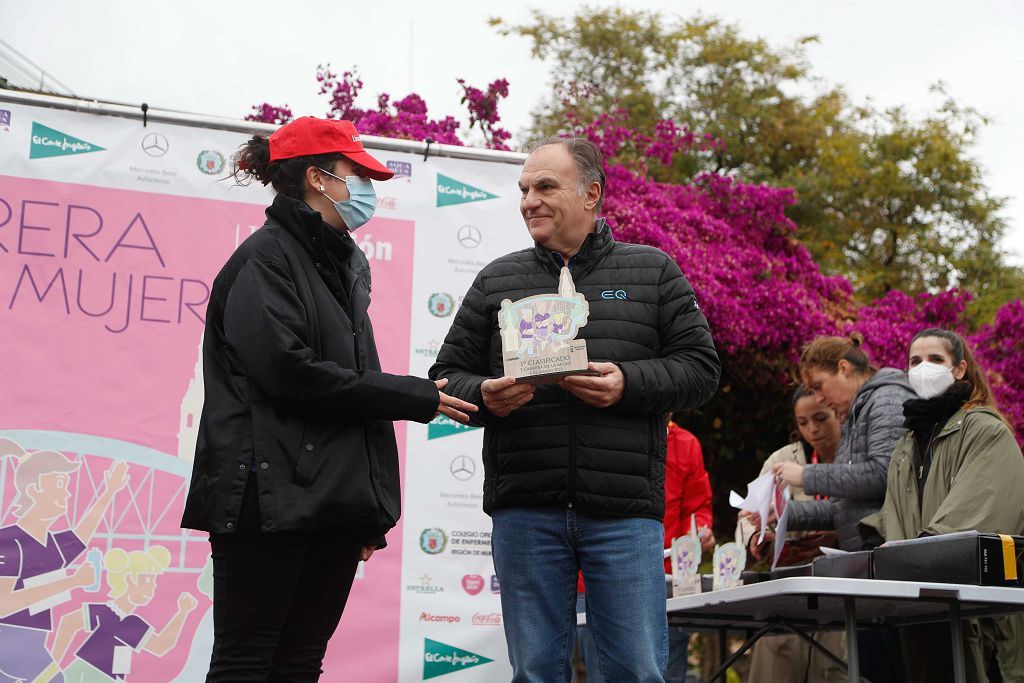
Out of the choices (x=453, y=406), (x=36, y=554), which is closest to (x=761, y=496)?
(x=453, y=406)

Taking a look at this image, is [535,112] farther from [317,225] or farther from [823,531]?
[317,225]

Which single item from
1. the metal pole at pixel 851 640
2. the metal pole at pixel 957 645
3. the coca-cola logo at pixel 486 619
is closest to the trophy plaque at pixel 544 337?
the metal pole at pixel 851 640

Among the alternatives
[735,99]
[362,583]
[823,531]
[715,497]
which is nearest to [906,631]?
[823,531]

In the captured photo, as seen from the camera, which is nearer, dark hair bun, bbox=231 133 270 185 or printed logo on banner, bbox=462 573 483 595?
dark hair bun, bbox=231 133 270 185

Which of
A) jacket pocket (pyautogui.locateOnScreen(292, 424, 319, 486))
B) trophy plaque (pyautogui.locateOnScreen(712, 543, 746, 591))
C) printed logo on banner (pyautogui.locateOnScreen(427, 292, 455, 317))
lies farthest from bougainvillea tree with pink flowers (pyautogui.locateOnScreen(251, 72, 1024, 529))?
jacket pocket (pyautogui.locateOnScreen(292, 424, 319, 486))

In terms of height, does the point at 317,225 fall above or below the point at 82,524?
above

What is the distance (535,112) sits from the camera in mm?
13461

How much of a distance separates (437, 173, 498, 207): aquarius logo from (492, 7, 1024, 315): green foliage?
772 cm

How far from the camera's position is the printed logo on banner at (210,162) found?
4723 millimetres

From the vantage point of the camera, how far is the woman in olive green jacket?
3.72 metres

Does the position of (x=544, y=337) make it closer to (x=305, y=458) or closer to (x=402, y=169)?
(x=305, y=458)

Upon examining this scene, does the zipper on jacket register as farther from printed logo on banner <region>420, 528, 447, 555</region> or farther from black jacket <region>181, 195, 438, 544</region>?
printed logo on banner <region>420, 528, 447, 555</region>

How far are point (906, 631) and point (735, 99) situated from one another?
1021 cm

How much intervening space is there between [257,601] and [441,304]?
259 cm
